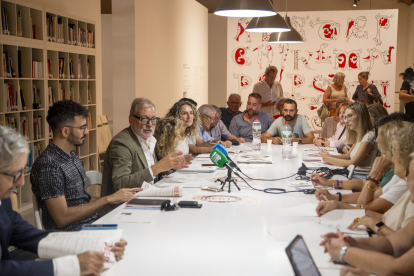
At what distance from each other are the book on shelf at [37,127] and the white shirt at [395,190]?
4.12 metres

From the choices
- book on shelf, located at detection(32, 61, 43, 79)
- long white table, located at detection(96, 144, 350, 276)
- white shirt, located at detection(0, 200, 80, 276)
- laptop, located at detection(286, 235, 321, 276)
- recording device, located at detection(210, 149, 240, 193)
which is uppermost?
book on shelf, located at detection(32, 61, 43, 79)

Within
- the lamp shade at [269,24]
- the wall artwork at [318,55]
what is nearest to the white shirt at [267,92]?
the wall artwork at [318,55]

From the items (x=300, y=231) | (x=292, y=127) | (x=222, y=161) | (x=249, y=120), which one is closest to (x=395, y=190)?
Answer: (x=300, y=231)

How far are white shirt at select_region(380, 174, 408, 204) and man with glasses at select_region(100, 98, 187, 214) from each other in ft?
4.59

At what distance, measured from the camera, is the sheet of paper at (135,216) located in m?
2.13

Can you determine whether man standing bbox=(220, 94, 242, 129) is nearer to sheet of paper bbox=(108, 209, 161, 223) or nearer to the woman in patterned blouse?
the woman in patterned blouse

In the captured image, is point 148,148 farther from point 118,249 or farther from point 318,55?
point 318,55

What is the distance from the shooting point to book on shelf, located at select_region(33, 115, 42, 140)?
16.7 ft

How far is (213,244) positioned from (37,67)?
407 centimetres

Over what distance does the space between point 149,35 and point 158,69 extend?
2.05 ft

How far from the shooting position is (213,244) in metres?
1.81

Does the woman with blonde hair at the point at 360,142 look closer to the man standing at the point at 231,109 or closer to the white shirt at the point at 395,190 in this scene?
the white shirt at the point at 395,190

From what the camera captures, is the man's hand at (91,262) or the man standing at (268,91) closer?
the man's hand at (91,262)

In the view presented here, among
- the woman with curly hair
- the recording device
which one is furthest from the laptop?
the woman with curly hair
